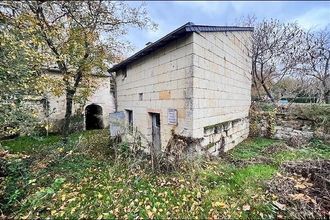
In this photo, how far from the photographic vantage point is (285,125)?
9.60 m

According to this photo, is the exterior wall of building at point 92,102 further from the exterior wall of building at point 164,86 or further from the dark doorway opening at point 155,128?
the dark doorway opening at point 155,128

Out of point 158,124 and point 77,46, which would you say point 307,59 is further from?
point 77,46

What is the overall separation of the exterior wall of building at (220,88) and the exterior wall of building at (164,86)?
0.80ft

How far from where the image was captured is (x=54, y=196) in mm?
4332

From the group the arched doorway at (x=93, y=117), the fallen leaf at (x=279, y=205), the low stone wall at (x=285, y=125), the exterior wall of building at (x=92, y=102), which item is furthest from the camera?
the arched doorway at (x=93, y=117)

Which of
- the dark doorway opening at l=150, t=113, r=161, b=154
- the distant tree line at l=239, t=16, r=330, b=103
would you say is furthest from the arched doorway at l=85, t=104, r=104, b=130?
the distant tree line at l=239, t=16, r=330, b=103

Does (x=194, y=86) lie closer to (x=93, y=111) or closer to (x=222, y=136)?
(x=222, y=136)

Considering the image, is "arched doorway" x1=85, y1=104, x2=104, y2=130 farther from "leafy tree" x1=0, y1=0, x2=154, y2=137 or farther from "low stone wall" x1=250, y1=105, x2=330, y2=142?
"low stone wall" x1=250, y1=105, x2=330, y2=142

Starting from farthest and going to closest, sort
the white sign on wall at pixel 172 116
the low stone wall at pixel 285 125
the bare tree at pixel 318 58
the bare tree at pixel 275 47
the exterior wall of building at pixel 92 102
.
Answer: the exterior wall of building at pixel 92 102, the bare tree at pixel 318 58, the bare tree at pixel 275 47, the low stone wall at pixel 285 125, the white sign on wall at pixel 172 116

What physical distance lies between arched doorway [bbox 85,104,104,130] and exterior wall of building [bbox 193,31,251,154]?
12387mm

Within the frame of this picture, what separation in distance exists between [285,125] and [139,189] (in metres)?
8.16

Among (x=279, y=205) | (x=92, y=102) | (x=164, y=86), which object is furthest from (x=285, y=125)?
(x=92, y=102)

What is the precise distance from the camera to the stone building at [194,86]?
544 centimetres

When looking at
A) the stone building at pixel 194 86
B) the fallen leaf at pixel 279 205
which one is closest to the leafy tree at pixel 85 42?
the stone building at pixel 194 86
